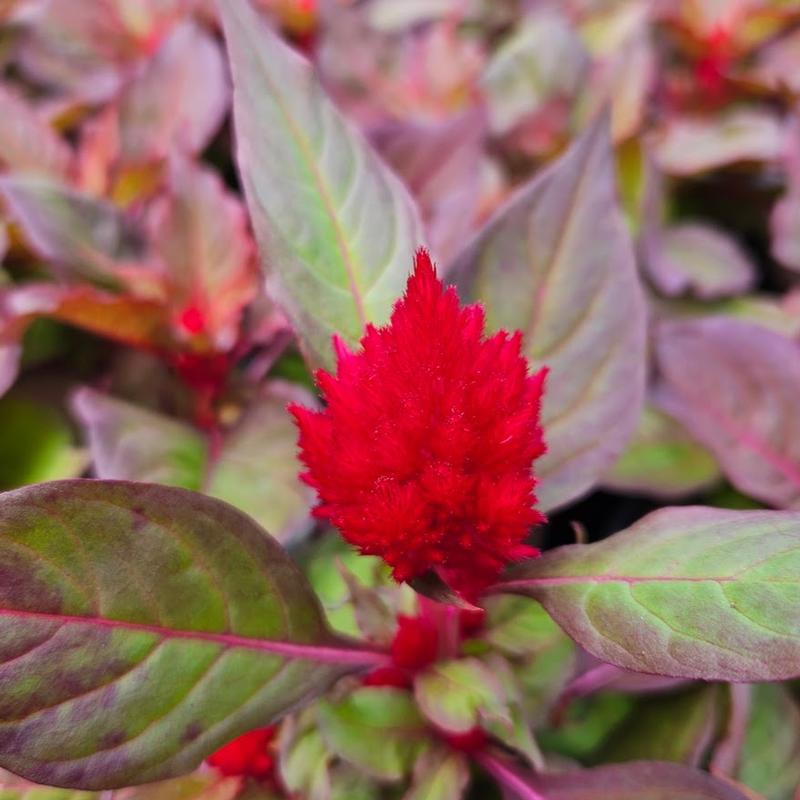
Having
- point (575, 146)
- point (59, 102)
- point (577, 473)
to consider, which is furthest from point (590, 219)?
point (59, 102)

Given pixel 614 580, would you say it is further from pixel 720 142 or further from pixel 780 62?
pixel 780 62

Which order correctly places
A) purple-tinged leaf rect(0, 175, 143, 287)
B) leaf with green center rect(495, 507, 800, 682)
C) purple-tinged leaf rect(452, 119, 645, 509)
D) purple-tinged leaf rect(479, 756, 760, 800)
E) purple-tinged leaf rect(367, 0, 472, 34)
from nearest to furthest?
leaf with green center rect(495, 507, 800, 682), purple-tinged leaf rect(479, 756, 760, 800), purple-tinged leaf rect(452, 119, 645, 509), purple-tinged leaf rect(0, 175, 143, 287), purple-tinged leaf rect(367, 0, 472, 34)

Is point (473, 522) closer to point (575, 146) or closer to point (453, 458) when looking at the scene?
point (453, 458)

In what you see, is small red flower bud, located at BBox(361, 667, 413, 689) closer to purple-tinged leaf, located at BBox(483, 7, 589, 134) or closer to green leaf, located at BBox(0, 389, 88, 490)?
green leaf, located at BBox(0, 389, 88, 490)

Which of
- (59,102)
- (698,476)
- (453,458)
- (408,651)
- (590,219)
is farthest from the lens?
(59,102)

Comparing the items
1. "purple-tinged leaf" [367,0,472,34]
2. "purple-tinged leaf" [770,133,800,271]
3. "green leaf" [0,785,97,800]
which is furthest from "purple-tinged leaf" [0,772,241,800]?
"purple-tinged leaf" [367,0,472,34]

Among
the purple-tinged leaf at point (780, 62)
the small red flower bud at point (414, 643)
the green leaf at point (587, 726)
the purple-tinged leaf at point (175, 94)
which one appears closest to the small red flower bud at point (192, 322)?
the purple-tinged leaf at point (175, 94)
